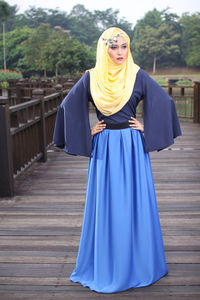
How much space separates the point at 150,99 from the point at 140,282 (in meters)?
1.12

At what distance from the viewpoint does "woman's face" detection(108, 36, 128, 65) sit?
2.48 meters

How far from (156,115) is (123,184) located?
1.52 ft

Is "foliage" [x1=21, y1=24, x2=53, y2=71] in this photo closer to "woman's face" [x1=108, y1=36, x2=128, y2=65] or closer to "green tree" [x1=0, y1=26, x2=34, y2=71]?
"green tree" [x1=0, y1=26, x2=34, y2=71]

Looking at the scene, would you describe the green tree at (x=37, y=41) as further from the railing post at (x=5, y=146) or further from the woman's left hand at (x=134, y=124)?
the woman's left hand at (x=134, y=124)

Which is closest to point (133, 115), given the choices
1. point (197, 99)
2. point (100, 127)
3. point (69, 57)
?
point (100, 127)

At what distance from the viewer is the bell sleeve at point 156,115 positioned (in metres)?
2.56

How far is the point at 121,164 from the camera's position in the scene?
2613 mm

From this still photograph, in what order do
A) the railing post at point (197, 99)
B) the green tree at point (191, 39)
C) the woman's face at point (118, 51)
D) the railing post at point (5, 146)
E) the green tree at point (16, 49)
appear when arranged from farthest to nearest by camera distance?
the green tree at point (191, 39), the green tree at point (16, 49), the railing post at point (197, 99), the railing post at point (5, 146), the woman's face at point (118, 51)

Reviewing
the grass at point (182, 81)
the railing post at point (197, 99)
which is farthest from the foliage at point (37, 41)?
the railing post at point (197, 99)

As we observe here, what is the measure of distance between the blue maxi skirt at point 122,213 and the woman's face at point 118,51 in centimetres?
43

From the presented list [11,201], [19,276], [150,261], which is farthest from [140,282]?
[11,201]

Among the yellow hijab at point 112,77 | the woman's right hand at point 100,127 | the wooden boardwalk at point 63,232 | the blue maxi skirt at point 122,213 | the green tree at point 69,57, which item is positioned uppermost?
the green tree at point 69,57

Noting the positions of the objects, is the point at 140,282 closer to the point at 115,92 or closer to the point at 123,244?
the point at 123,244

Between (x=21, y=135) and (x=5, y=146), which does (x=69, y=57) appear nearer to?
(x=21, y=135)
